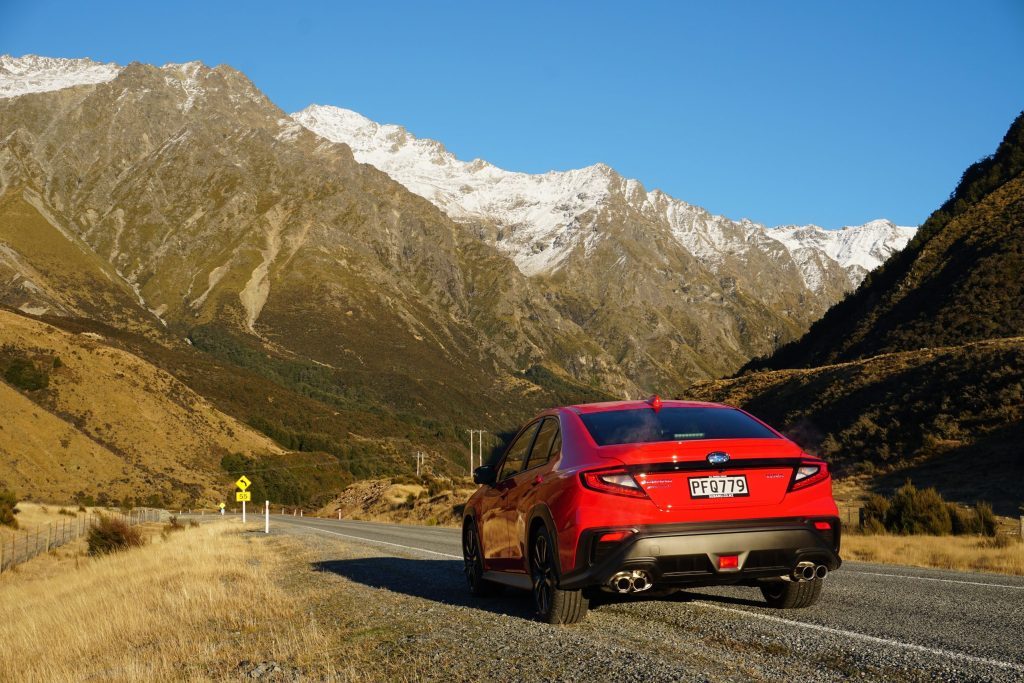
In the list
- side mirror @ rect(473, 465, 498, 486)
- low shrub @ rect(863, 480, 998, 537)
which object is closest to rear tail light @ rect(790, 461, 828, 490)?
side mirror @ rect(473, 465, 498, 486)

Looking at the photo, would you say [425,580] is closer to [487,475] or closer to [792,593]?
[487,475]

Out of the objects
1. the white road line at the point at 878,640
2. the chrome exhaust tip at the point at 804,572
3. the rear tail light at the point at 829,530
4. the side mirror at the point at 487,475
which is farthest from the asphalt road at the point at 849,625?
the side mirror at the point at 487,475

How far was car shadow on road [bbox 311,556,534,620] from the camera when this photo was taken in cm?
923

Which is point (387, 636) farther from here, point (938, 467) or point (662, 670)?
point (938, 467)

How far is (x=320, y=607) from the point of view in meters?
9.79

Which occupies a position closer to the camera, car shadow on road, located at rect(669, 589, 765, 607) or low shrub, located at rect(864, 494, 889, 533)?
car shadow on road, located at rect(669, 589, 765, 607)

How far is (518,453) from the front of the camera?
359 inches

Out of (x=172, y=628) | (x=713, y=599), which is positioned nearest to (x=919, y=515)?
(x=713, y=599)

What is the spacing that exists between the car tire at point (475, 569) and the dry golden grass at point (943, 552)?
8134 mm

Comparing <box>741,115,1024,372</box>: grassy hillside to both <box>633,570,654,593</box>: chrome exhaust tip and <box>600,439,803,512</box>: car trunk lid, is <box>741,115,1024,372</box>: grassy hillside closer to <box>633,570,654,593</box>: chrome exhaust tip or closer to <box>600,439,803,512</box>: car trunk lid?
<box>600,439,803,512</box>: car trunk lid

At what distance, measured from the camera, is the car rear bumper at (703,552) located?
21.6 ft

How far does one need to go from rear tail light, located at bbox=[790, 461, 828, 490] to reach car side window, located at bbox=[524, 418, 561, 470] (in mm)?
1941

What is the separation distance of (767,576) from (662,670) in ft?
5.21

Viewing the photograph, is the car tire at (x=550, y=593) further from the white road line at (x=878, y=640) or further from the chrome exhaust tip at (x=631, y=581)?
the white road line at (x=878, y=640)
